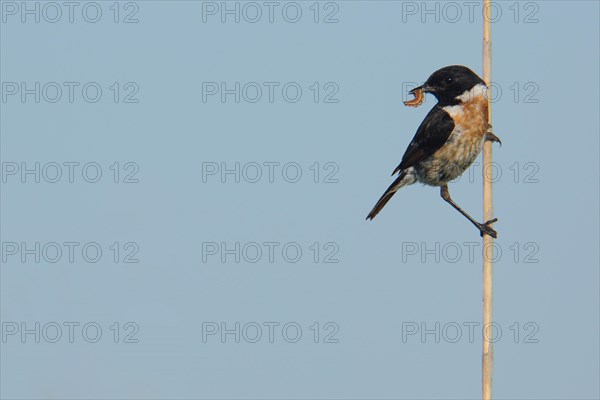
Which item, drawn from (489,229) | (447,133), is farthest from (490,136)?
(489,229)

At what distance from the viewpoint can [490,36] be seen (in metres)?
8.50

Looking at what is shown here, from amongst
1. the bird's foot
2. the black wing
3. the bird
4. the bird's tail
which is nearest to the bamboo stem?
the bird's foot

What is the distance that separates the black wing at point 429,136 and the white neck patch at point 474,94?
0.25 metres

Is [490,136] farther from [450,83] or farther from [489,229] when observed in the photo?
[489,229]

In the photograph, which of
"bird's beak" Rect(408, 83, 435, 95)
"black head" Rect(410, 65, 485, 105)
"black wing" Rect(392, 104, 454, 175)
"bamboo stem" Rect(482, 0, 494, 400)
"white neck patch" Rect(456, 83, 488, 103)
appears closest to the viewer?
"bamboo stem" Rect(482, 0, 494, 400)

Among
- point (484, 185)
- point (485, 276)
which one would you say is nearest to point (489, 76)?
point (484, 185)

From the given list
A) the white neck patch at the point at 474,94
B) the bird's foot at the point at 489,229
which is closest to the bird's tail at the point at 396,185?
the white neck patch at the point at 474,94

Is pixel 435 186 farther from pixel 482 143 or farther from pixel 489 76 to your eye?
pixel 489 76

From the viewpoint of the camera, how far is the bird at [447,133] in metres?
10.5

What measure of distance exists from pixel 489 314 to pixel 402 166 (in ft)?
11.9

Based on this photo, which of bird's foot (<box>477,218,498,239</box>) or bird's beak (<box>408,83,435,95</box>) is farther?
bird's beak (<box>408,83,435,95</box>)

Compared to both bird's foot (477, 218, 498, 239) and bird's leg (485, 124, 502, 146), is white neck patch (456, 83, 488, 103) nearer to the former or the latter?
bird's leg (485, 124, 502, 146)

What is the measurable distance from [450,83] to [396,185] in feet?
4.48

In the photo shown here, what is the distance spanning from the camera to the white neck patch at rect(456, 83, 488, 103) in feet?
34.0
